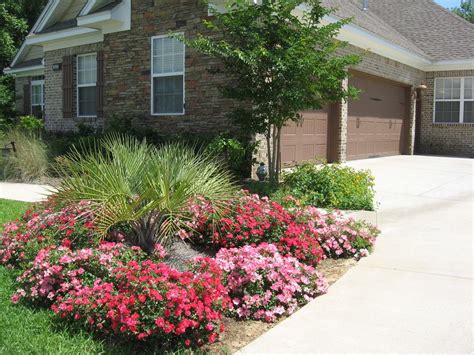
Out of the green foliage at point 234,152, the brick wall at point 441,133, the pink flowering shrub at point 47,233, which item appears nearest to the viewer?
the pink flowering shrub at point 47,233

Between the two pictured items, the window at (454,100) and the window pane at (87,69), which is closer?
the window pane at (87,69)

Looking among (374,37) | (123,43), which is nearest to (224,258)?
(123,43)

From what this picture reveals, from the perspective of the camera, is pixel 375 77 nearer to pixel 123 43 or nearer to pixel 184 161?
pixel 123 43

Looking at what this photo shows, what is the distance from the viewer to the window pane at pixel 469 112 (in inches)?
810

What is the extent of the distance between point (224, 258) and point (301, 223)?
1.44 metres

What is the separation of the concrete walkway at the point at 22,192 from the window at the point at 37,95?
31.7ft

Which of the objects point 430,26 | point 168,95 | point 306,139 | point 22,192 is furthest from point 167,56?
point 430,26

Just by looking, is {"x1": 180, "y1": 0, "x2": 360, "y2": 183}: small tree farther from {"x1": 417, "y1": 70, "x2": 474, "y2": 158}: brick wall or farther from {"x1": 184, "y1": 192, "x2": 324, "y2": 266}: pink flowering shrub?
{"x1": 417, "y1": 70, "x2": 474, "y2": 158}: brick wall

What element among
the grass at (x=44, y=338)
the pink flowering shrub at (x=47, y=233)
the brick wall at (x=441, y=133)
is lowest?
the grass at (x=44, y=338)

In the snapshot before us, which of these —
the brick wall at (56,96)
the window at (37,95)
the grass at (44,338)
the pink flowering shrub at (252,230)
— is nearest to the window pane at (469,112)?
the brick wall at (56,96)

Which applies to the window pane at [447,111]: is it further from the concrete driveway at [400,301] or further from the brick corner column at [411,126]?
the concrete driveway at [400,301]

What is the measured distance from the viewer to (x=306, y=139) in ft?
45.4

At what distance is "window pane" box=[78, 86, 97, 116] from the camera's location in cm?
1534

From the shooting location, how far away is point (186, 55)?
489 inches
